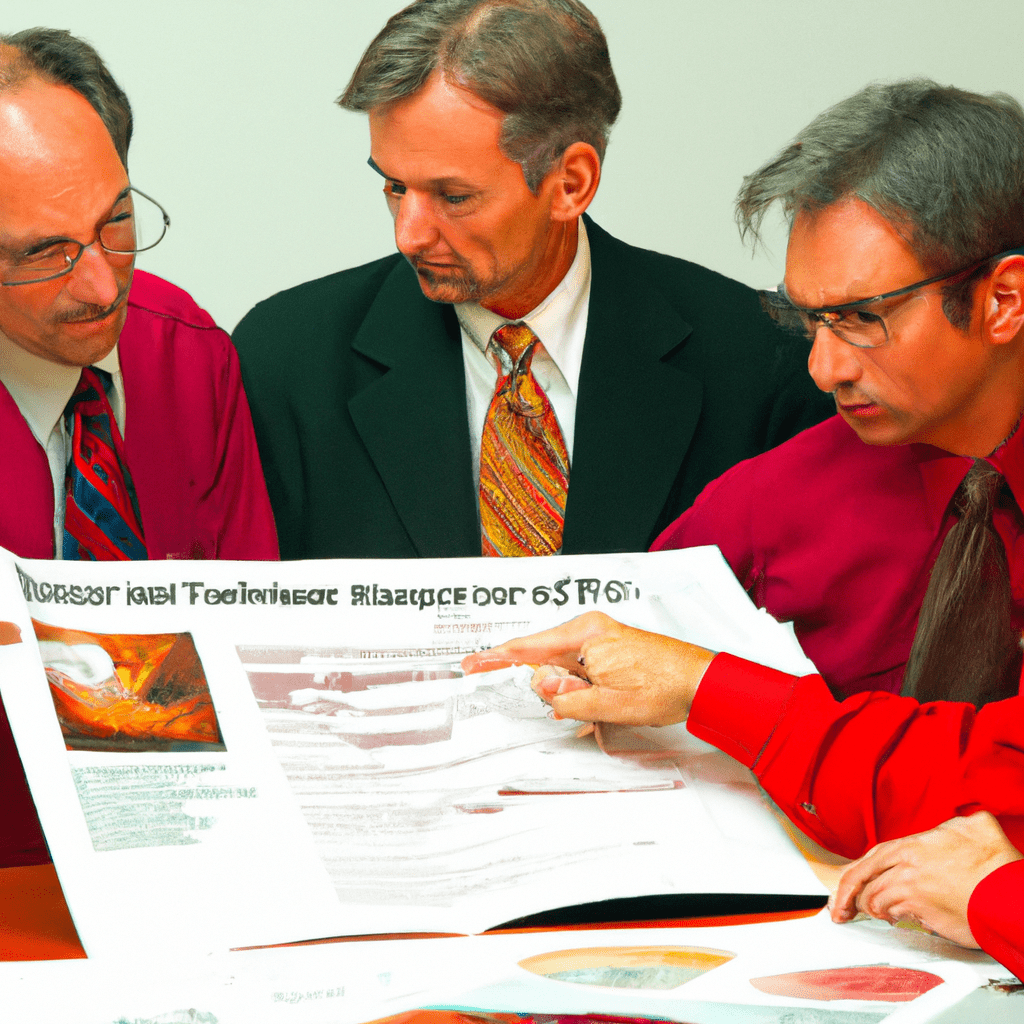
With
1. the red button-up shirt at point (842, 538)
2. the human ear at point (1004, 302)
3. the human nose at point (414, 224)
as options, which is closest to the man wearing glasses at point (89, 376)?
the human nose at point (414, 224)

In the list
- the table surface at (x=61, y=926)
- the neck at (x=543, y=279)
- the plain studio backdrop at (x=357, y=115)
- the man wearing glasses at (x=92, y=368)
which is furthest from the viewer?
the plain studio backdrop at (x=357, y=115)

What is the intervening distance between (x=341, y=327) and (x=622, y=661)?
2.18ft

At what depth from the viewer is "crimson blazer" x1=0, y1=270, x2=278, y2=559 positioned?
118 cm

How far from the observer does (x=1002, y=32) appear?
2.02m

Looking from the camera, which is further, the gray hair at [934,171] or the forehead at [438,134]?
the forehead at [438,134]

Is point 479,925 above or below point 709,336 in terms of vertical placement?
below

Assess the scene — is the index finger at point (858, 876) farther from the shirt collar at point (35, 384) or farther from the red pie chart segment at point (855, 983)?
the shirt collar at point (35, 384)

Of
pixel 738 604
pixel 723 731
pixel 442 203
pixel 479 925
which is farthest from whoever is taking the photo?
pixel 442 203

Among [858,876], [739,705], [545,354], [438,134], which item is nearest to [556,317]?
[545,354]

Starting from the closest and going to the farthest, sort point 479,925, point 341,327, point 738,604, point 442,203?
point 479,925 < point 738,604 < point 442,203 < point 341,327

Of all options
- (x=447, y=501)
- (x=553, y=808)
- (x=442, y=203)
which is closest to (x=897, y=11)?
(x=442, y=203)

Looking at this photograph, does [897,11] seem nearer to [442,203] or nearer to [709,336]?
[709,336]

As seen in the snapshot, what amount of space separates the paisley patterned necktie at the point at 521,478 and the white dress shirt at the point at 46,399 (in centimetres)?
44

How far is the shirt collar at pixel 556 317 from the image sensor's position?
134cm
